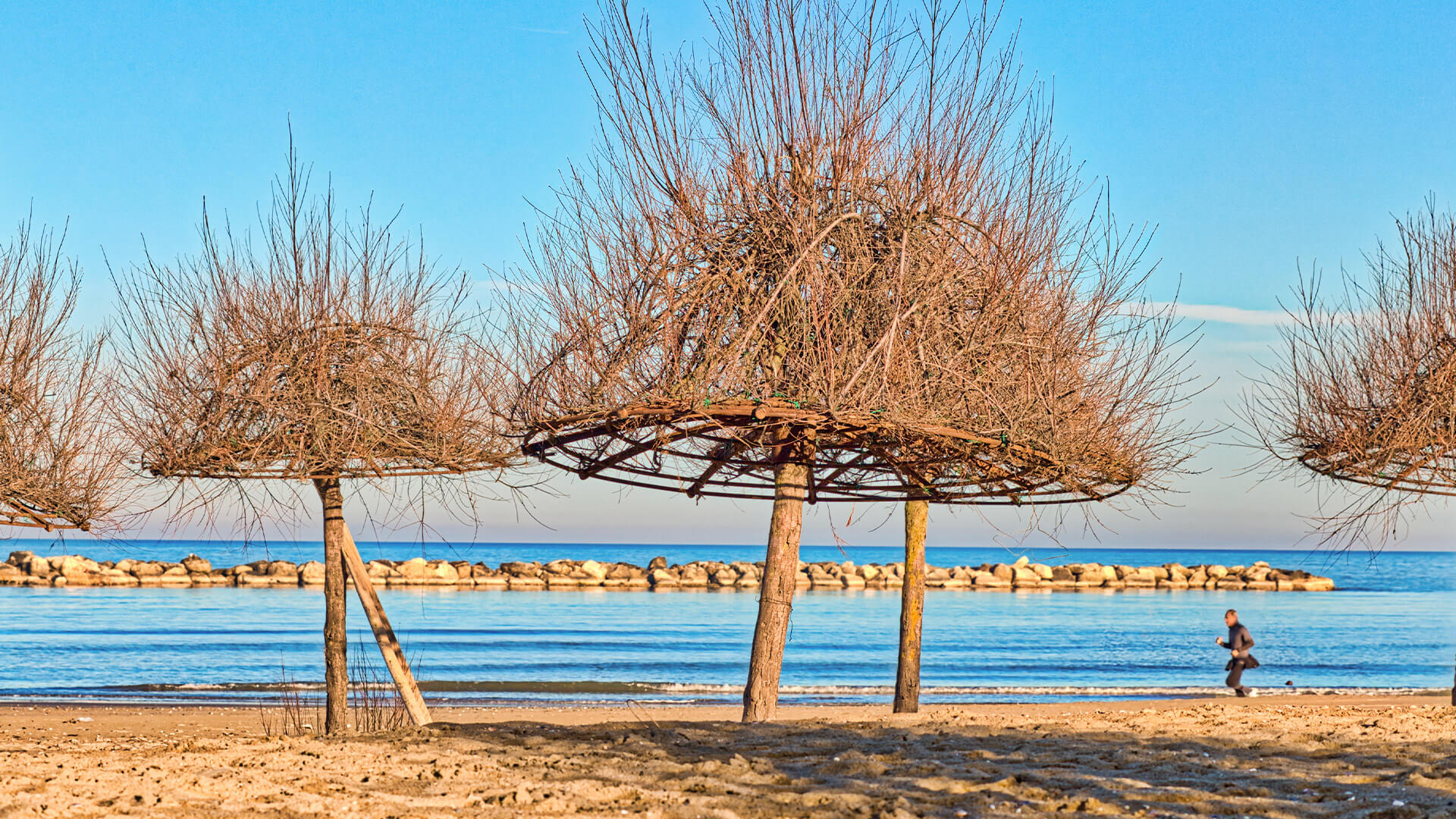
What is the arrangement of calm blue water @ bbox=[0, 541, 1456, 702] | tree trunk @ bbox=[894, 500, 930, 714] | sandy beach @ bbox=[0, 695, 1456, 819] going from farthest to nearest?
calm blue water @ bbox=[0, 541, 1456, 702] → tree trunk @ bbox=[894, 500, 930, 714] → sandy beach @ bbox=[0, 695, 1456, 819]

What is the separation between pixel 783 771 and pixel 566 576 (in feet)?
167

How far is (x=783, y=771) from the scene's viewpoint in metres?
7.30

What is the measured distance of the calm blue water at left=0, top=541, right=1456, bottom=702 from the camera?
23.4m

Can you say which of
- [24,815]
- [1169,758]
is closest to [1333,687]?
[1169,758]

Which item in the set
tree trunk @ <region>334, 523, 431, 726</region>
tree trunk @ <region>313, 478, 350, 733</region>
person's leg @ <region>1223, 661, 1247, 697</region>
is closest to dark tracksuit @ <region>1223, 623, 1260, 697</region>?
person's leg @ <region>1223, 661, 1247, 697</region>

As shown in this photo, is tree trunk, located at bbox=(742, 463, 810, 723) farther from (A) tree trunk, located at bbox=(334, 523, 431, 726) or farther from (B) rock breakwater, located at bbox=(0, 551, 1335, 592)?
(B) rock breakwater, located at bbox=(0, 551, 1335, 592)

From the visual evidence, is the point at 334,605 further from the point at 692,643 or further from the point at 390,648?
the point at 692,643

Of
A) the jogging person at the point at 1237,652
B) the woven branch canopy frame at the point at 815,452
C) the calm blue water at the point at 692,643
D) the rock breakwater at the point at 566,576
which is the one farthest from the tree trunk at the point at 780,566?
the rock breakwater at the point at 566,576

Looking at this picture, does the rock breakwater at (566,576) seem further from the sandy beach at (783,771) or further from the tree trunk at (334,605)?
the sandy beach at (783,771)

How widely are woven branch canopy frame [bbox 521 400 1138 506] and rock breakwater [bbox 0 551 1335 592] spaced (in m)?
45.5

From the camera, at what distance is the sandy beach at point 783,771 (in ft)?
20.1

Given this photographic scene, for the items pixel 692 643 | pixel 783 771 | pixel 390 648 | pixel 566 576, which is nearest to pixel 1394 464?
pixel 783 771

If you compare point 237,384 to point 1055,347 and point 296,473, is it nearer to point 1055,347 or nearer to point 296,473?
point 296,473

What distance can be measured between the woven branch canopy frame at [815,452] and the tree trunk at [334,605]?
376 cm
